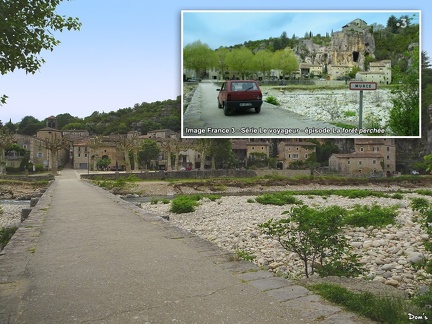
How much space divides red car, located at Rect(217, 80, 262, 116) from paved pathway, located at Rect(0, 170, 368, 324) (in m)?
16.9

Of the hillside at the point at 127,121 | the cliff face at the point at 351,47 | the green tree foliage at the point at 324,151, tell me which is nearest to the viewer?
the cliff face at the point at 351,47

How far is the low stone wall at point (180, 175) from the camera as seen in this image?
147 feet

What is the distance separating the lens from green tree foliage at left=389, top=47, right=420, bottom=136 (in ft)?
80.7

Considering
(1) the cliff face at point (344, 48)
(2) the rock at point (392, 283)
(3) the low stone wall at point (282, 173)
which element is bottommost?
(3) the low stone wall at point (282, 173)

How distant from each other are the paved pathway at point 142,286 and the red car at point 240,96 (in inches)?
666

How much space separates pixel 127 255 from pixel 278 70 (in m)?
22.2

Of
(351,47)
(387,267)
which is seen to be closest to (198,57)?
(351,47)

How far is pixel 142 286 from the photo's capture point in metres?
4.40

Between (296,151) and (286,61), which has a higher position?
(286,61)

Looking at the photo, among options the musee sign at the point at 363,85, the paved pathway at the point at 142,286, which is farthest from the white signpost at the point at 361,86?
the paved pathway at the point at 142,286

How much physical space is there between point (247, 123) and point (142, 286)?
775 inches

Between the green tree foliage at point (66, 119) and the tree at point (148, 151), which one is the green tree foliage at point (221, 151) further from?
the green tree foliage at point (66, 119)

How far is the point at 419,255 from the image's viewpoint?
7684mm

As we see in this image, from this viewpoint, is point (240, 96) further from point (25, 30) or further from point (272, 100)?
point (25, 30)
